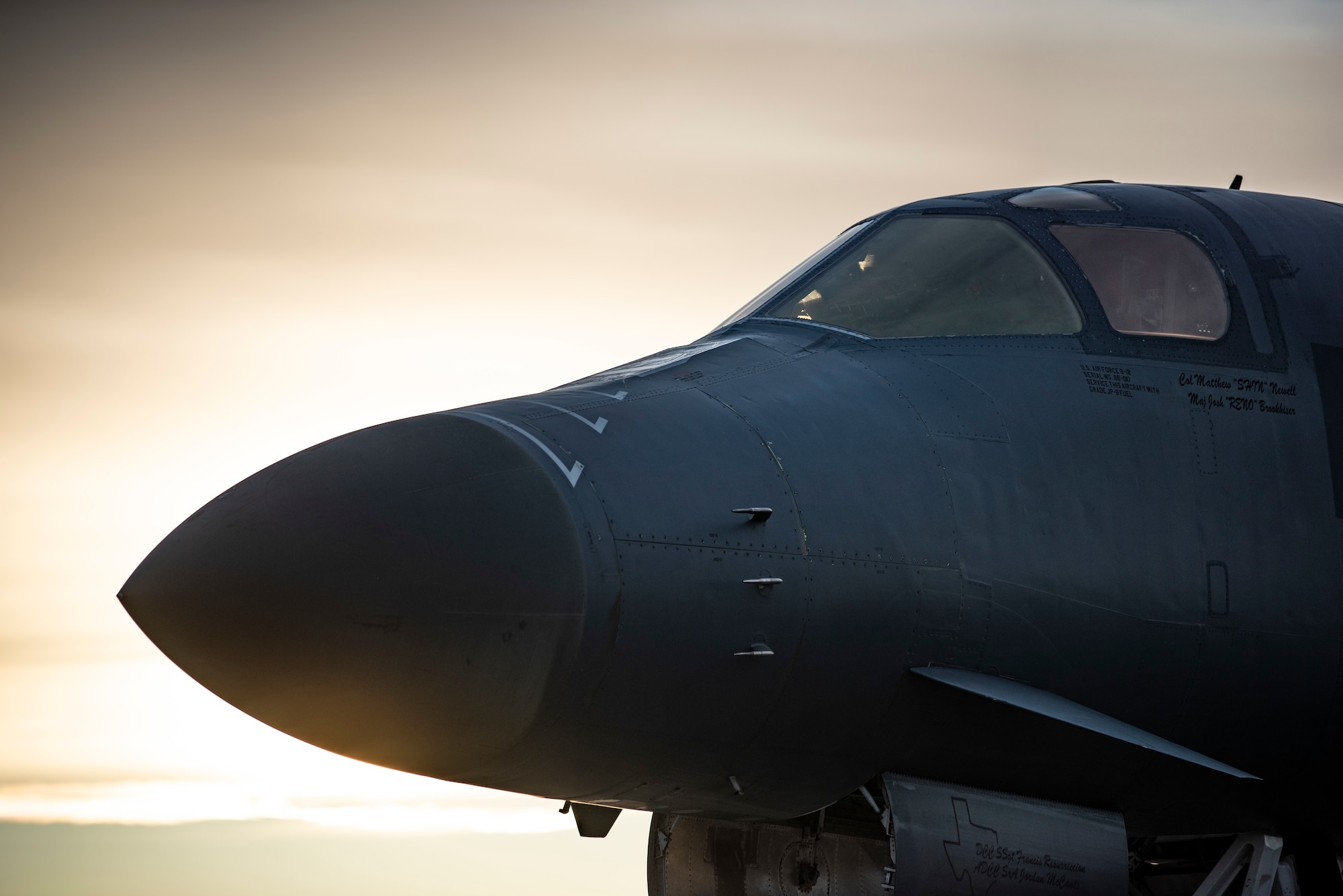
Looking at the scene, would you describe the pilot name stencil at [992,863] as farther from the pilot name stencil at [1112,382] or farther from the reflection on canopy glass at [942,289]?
the reflection on canopy glass at [942,289]

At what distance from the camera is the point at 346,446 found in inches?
245

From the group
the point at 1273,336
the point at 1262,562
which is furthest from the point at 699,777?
the point at 1273,336

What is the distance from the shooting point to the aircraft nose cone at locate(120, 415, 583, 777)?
5.73 metres

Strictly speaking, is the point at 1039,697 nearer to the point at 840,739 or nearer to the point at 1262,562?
the point at 840,739

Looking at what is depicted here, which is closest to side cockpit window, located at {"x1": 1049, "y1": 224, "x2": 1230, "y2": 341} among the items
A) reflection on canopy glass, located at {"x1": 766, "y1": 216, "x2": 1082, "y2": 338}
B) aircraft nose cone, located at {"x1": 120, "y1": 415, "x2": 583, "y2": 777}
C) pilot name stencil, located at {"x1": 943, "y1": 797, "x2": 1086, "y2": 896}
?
reflection on canopy glass, located at {"x1": 766, "y1": 216, "x2": 1082, "y2": 338}

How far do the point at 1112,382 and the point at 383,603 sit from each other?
3.95m

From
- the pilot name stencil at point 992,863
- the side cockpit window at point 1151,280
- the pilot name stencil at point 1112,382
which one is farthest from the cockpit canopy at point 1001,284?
the pilot name stencil at point 992,863

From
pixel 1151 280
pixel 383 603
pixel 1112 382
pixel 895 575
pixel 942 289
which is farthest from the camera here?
pixel 1151 280

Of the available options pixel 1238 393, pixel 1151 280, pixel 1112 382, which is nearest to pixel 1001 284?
pixel 1112 382

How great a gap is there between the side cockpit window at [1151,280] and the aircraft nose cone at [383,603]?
141 inches

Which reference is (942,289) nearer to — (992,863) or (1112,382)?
(1112,382)

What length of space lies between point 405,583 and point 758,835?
3029mm

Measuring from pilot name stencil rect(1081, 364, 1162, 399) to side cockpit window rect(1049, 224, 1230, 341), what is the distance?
0.28 metres

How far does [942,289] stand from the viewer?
316 inches
